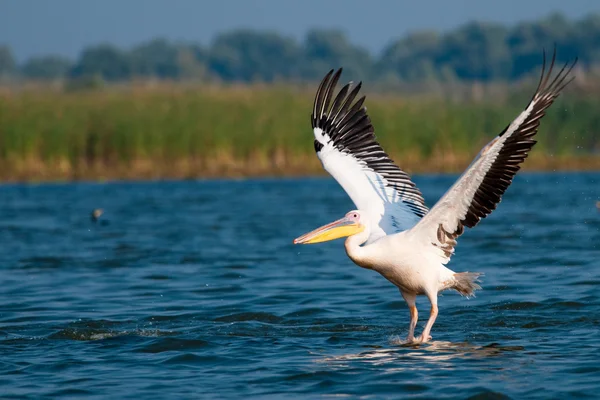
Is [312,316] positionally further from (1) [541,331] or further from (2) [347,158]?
(1) [541,331]

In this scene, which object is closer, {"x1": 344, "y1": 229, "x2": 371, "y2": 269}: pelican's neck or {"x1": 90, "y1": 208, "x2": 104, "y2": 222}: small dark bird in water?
{"x1": 344, "y1": 229, "x2": 371, "y2": 269}: pelican's neck

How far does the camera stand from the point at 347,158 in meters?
9.20

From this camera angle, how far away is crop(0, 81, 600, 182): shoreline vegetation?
23.5 metres

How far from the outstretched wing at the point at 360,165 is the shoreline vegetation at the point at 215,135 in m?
14.7

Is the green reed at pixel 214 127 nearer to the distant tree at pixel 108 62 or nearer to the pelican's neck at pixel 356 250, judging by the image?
the pelican's neck at pixel 356 250

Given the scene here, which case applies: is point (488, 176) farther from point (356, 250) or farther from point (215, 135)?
point (215, 135)

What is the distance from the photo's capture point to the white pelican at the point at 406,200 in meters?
7.83

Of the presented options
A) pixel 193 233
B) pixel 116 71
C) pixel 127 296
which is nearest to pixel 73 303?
pixel 127 296

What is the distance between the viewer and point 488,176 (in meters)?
7.93

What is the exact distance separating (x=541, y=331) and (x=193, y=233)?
8170 millimetres

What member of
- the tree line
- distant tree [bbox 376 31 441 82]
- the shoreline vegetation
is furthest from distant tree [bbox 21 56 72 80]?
the shoreline vegetation

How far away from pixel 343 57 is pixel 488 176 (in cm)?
11799

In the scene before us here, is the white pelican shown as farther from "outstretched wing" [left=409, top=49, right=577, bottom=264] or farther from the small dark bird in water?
the small dark bird in water

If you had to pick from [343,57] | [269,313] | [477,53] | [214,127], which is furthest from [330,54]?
[269,313]
